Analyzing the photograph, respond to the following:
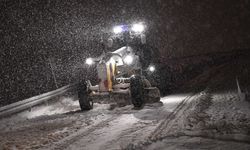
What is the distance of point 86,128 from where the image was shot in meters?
8.96

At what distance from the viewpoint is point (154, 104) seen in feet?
37.8

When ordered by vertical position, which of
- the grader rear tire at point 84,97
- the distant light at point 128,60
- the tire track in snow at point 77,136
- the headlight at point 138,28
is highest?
the headlight at point 138,28

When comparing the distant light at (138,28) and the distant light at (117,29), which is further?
the distant light at (117,29)

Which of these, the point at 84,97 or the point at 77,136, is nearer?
the point at 77,136

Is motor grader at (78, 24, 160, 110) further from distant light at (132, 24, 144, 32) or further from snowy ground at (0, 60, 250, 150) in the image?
snowy ground at (0, 60, 250, 150)

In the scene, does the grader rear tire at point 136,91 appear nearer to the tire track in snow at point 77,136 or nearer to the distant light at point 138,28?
the tire track in snow at point 77,136

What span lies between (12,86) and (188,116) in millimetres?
14539

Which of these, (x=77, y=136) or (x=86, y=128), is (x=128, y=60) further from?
(x=77, y=136)

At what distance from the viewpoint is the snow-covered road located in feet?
24.7

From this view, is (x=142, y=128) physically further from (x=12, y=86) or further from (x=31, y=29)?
(x=31, y=29)

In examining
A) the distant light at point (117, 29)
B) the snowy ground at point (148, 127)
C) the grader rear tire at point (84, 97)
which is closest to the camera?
the snowy ground at point (148, 127)

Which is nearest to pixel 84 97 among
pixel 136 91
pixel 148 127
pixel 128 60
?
pixel 136 91

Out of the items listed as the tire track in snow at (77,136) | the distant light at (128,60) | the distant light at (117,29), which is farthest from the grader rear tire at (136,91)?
the distant light at (117,29)

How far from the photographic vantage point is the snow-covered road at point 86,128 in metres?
7.53
